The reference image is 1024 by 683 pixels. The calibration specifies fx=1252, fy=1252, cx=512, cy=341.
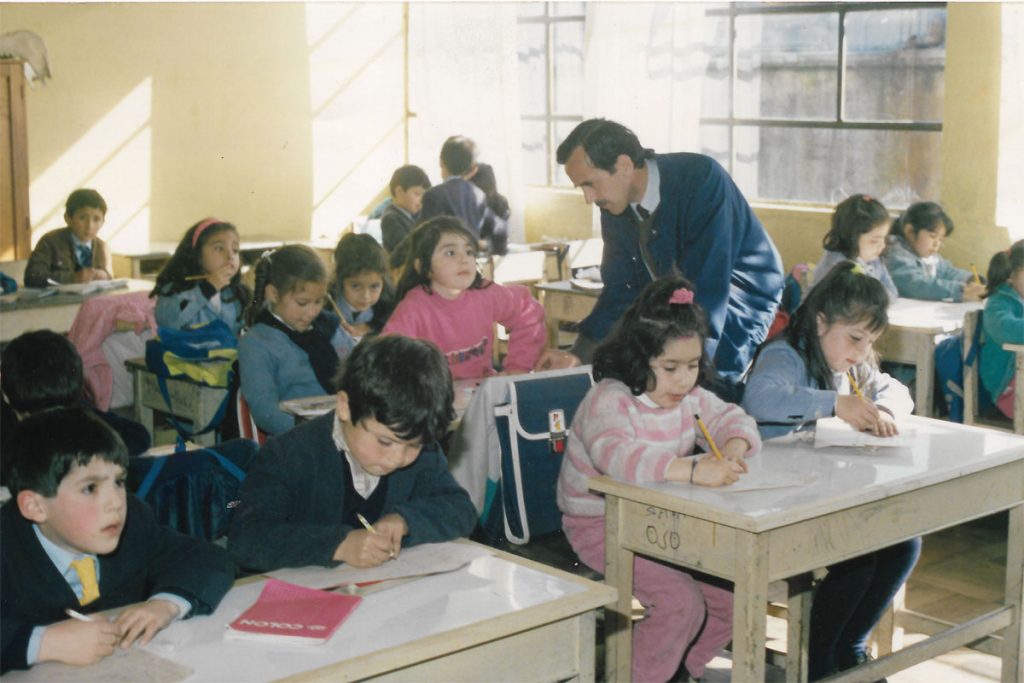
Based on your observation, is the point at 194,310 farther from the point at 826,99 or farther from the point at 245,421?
the point at 826,99

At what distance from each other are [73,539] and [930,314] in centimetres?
380

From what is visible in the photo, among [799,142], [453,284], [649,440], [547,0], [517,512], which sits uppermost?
[547,0]

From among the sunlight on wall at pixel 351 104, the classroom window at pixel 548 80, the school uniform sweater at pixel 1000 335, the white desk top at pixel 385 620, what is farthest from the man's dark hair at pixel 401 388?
the sunlight on wall at pixel 351 104

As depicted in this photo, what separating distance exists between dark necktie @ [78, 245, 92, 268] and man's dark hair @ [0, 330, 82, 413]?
11.4 feet

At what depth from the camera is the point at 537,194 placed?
8680 mm

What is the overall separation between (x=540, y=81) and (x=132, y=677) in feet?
25.0

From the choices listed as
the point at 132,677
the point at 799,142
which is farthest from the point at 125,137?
the point at 132,677

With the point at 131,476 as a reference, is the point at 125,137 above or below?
above

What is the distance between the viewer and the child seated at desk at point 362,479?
1.90 m

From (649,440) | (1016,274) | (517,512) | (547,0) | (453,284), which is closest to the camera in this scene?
(649,440)

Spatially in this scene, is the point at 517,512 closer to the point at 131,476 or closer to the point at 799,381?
the point at 799,381

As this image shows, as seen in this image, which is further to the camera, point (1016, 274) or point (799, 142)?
point (799, 142)

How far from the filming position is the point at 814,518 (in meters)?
2.23

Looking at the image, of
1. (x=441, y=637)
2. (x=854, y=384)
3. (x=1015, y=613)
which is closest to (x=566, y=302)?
(x=854, y=384)
